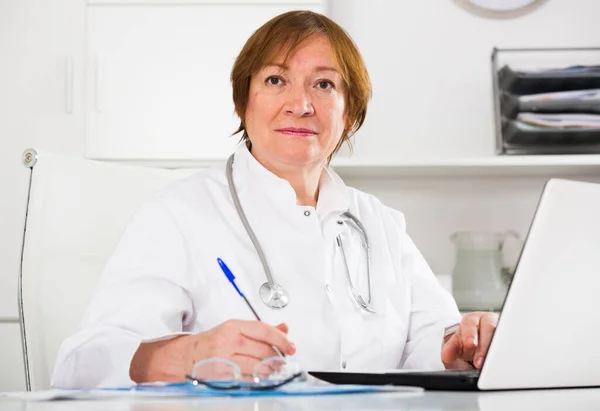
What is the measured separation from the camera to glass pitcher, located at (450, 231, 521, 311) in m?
2.74

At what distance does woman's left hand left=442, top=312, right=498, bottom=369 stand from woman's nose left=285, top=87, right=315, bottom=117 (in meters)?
0.56

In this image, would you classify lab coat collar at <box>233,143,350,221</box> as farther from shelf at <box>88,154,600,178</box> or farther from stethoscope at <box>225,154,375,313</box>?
shelf at <box>88,154,600,178</box>

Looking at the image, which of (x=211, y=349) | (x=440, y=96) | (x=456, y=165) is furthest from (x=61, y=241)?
(x=440, y=96)

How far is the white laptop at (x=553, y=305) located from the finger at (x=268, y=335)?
0.66ft

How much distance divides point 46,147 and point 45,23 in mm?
394

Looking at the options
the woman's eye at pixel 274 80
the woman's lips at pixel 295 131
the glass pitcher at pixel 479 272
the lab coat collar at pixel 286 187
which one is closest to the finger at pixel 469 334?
the lab coat collar at pixel 286 187

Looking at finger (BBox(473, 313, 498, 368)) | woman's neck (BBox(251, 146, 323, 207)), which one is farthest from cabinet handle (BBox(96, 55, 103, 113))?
finger (BBox(473, 313, 498, 368))

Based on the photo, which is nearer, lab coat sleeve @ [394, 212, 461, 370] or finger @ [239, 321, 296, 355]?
finger @ [239, 321, 296, 355]

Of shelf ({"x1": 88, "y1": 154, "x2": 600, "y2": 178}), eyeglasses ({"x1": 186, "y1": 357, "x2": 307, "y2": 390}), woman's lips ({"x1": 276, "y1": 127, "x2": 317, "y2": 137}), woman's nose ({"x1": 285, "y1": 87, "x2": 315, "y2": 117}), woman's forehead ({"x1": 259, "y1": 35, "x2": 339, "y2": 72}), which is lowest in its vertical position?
eyeglasses ({"x1": 186, "y1": 357, "x2": 307, "y2": 390})

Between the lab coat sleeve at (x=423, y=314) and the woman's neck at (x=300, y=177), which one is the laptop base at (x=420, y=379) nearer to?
the lab coat sleeve at (x=423, y=314)

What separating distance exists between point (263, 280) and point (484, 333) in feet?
1.41

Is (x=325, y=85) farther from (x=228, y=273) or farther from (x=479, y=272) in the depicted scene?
(x=479, y=272)

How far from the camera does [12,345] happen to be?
8.63 feet

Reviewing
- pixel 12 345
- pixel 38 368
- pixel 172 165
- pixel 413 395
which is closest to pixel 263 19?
pixel 172 165
